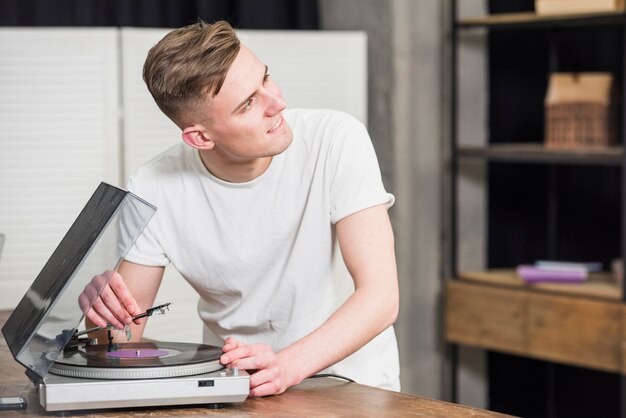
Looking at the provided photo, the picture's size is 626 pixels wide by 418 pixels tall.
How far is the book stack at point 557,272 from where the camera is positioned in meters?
3.39

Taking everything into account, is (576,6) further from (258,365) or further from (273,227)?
(258,365)

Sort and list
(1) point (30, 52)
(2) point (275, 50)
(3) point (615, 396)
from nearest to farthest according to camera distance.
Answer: (1) point (30, 52), (2) point (275, 50), (3) point (615, 396)

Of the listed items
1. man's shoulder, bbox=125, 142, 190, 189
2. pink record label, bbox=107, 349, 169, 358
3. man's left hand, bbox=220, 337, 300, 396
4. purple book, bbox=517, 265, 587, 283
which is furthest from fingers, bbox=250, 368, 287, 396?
purple book, bbox=517, 265, 587, 283

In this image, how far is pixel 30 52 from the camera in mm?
3031

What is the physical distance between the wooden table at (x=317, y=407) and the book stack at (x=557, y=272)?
1.99 m

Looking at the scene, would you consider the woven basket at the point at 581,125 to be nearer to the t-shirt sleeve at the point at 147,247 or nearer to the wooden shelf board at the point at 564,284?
the wooden shelf board at the point at 564,284

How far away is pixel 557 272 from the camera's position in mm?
3406

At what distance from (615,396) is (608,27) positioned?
1.32 meters

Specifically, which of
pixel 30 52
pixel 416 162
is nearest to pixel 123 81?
pixel 30 52

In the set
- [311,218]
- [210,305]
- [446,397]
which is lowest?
[446,397]

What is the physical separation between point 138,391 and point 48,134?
6.07 ft

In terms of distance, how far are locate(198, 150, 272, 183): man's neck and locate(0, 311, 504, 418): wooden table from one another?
0.45m

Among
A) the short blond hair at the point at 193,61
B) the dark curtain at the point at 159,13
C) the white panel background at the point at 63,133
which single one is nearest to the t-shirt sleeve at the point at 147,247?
the short blond hair at the point at 193,61

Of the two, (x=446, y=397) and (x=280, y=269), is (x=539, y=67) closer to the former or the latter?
(x=446, y=397)
